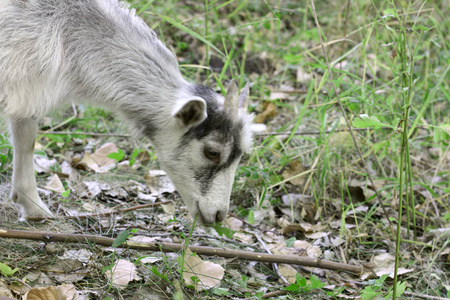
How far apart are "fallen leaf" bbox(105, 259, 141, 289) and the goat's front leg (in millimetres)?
1014

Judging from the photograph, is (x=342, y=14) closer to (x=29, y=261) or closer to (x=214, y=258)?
(x=214, y=258)

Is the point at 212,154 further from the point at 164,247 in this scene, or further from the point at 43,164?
the point at 43,164

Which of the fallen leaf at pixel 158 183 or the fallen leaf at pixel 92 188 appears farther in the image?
the fallen leaf at pixel 158 183

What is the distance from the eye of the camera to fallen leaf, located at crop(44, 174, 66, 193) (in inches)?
163

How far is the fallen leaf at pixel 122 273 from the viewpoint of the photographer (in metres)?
2.92

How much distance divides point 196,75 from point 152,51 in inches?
109

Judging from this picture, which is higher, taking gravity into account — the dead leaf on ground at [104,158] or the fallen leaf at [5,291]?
the fallen leaf at [5,291]

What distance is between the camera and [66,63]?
336 cm

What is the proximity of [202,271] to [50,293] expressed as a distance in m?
0.88

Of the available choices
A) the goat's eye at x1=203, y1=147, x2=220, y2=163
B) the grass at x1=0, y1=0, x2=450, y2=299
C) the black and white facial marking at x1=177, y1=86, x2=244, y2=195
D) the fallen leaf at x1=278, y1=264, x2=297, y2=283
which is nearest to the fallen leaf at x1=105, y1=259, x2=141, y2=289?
the grass at x1=0, y1=0, x2=450, y2=299

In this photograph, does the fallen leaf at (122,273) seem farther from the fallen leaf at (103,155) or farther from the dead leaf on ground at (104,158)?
the fallen leaf at (103,155)

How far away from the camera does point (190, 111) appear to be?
10.6 ft

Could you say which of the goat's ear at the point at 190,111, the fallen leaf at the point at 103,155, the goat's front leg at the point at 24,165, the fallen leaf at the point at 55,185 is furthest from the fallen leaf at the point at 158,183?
the goat's ear at the point at 190,111

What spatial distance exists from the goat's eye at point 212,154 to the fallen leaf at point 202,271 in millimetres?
605
